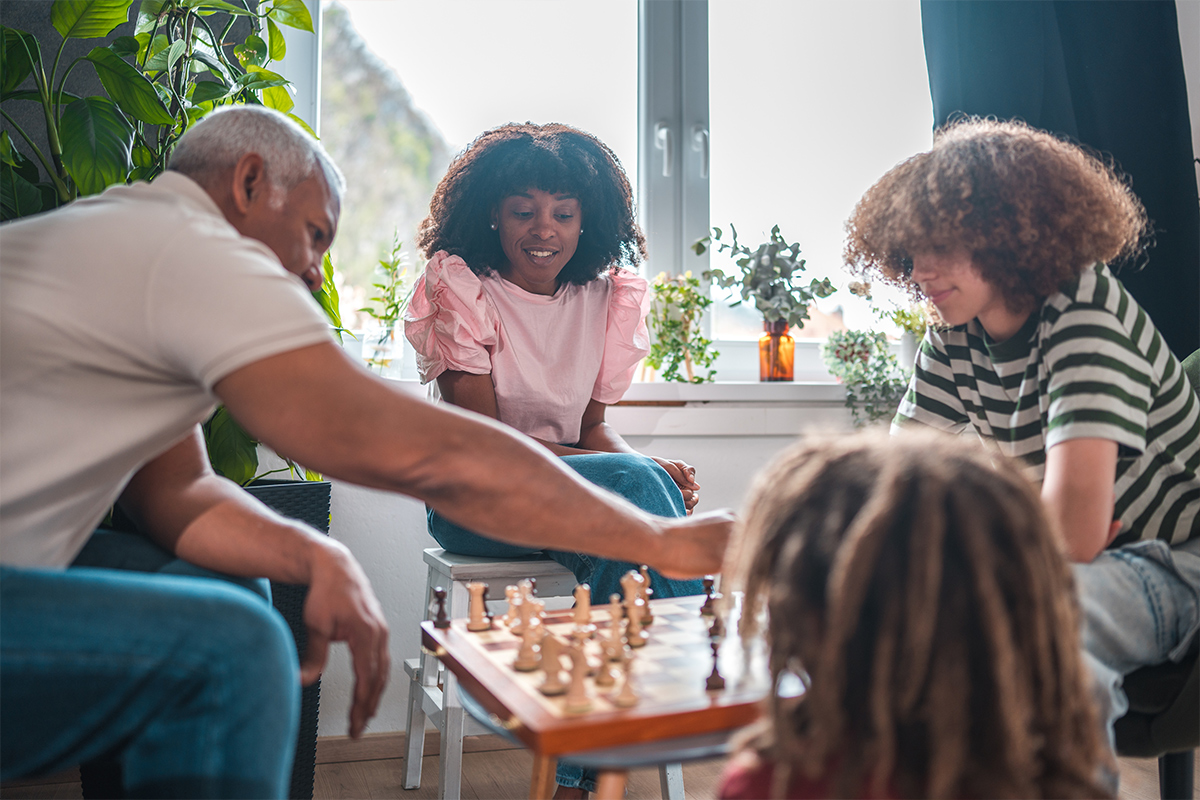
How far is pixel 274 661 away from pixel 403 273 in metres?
1.67

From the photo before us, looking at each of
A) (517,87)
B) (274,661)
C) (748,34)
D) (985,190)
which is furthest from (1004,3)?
(274,661)

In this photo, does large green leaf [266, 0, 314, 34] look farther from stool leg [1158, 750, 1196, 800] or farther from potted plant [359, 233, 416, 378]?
stool leg [1158, 750, 1196, 800]

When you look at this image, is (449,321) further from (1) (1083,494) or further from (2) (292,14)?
(1) (1083,494)

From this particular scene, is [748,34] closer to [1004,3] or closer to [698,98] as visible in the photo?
[698,98]

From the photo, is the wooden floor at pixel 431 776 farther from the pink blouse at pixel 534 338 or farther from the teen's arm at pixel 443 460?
the teen's arm at pixel 443 460

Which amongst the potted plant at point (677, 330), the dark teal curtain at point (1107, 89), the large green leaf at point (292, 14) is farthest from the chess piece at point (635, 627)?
the dark teal curtain at point (1107, 89)

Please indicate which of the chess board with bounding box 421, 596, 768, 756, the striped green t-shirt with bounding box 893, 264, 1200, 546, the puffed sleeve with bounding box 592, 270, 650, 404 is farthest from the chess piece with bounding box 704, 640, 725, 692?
the puffed sleeve with bounding box 592, 270, 650, 404

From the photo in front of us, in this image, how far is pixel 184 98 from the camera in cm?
175

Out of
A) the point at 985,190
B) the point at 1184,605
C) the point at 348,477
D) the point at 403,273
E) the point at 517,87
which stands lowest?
the point at 1184,605

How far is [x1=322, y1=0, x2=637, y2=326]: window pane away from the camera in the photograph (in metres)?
2.35

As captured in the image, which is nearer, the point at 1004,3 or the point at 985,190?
the point at 985,190

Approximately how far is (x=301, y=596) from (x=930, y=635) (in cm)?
138

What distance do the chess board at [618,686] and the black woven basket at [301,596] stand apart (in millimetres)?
647

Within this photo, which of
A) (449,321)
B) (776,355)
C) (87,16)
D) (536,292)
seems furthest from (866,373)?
(87,16)
